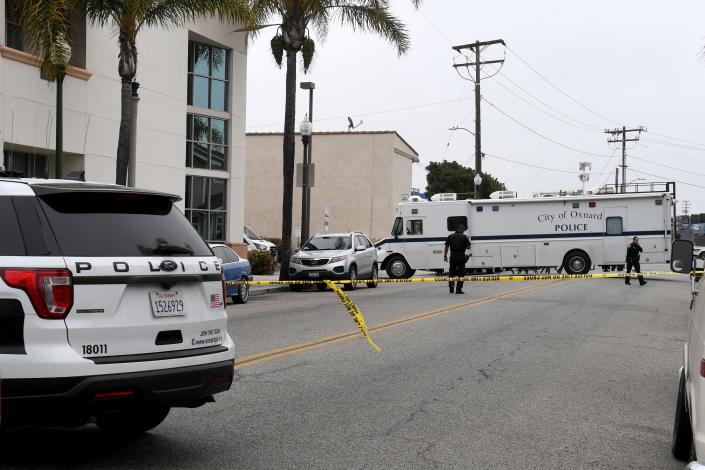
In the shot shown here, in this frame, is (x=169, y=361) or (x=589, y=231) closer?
(x=169, y=361)

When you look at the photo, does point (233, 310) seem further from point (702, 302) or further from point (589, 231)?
point (589, 231)

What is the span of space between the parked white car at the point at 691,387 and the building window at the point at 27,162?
16913mm

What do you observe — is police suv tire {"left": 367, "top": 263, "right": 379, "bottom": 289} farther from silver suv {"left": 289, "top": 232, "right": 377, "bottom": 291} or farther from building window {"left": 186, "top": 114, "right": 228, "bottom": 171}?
building window {"left": 186, "top": 114, "right": 228, "bottom": 171}

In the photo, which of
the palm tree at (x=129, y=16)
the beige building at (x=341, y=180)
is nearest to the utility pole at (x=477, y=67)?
the beige building at (x=341, y=180)

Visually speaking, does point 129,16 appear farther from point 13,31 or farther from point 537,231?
point 537,231

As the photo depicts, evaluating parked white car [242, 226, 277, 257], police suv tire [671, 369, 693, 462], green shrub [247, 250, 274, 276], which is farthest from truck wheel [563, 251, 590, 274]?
police suv tire [671, 369, 693, 462]

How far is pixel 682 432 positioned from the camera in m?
5.72

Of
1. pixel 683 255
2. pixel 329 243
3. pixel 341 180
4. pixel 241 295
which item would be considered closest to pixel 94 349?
pixel 683 255

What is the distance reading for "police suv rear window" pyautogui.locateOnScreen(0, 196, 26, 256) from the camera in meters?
4.84

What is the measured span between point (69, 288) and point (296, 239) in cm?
4556

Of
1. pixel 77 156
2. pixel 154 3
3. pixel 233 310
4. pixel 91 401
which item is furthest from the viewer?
pixel 77 156

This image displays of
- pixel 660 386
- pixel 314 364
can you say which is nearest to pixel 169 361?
pixel 314 364

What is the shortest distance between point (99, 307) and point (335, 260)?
19688mm

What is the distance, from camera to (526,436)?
259 inches
